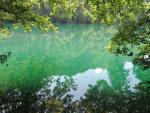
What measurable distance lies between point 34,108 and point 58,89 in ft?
23.1

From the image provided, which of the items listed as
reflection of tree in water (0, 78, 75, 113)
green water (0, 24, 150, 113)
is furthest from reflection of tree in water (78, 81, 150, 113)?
reflection of tree in water (0, 78, 75, 113)

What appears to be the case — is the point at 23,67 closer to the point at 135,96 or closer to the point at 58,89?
the point at 58,89

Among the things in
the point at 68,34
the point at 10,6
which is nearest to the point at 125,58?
the point at 10,6

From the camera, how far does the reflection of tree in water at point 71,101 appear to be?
19844 mm

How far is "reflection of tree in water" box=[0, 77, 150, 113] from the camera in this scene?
781 inches


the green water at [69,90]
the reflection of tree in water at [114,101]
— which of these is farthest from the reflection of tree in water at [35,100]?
the reflection of tree in water at [114,101]

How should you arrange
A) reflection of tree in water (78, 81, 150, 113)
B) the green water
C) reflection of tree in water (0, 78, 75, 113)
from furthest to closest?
the green water < reflection of tree in water (0, 78, 75, 113) < reflection of tree in water (78, 81, 150, 113)

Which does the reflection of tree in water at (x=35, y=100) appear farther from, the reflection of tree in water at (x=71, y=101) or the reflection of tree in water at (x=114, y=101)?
the reflection of tree in water at (x=114, y=101)

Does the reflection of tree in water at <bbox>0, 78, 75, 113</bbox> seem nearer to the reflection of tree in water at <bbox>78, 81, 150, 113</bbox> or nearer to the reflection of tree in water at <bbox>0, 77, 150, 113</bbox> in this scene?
the reflection of tree in water at <bbox>0, 77, 150, 113</bbox>

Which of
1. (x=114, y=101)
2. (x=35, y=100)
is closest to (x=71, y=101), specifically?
(x=35, y=100)

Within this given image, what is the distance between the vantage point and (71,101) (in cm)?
2264

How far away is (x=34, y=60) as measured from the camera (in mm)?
49906

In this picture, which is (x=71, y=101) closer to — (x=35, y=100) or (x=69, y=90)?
(x=35, y=100)

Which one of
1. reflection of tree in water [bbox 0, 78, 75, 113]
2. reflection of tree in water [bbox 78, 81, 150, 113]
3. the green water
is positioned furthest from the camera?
the green water
